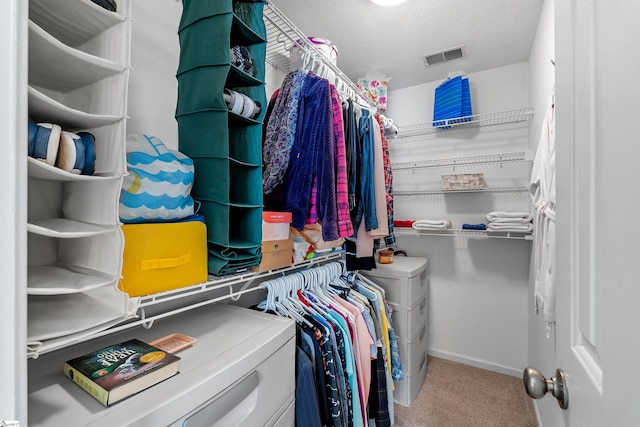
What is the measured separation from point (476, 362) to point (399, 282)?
1233 mm

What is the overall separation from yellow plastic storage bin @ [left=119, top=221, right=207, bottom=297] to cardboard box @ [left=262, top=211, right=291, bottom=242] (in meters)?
0.25

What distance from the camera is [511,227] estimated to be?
1.99 metres

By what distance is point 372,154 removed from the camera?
5.39 feet

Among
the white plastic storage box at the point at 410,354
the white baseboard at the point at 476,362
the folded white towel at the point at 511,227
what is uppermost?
the folded white towel at the point at 511,227

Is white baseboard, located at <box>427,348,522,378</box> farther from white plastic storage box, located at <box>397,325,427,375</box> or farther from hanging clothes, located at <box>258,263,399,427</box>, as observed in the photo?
hanging clothes, located at <box>258,263,399,427</box>

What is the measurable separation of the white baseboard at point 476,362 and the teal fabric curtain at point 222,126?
7.59 feet

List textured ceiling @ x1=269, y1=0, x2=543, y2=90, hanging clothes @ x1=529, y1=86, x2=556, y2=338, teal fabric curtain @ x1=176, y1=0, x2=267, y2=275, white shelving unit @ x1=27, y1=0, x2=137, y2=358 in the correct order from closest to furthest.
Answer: white shelving unit @ x1=27, y1=0, x2=137, y2=358, teal fabric curtain @ x1=176, y1=0, x2=267, y2=275, hanging clothes @ x1=529, y1=86, x2=556, y2=338, textured ceiling @ x1=269, y1=0, x2=543, y2=90

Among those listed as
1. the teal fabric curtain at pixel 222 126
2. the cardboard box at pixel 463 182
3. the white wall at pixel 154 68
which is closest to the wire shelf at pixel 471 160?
the cardboard box at pixel 463 182

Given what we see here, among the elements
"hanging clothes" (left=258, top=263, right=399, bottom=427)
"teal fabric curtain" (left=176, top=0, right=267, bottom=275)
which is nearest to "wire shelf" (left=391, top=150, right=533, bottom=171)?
"hanging clothes" (left=258, top=263, right=399, bottom=427)

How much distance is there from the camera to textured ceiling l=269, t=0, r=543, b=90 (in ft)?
5.40

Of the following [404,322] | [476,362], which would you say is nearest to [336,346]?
[404,322]

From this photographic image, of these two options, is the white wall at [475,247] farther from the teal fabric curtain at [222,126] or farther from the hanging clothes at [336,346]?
the teal fabric curtain at [222,126]

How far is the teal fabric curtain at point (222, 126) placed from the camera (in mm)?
917

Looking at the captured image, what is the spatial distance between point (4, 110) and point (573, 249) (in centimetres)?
84
